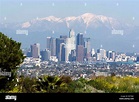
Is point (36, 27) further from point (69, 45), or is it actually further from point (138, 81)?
point (138, 81)

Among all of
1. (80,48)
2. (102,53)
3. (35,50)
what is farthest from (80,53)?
(35,50)

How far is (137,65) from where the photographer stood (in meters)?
6.40

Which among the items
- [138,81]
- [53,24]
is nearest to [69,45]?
[53,24]

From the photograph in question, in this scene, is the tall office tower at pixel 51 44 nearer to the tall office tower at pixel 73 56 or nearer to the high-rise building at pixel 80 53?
the tall office tower at pixel 73 56

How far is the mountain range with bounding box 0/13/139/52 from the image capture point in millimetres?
6305

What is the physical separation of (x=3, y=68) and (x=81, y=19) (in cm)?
183

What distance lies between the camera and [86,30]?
688 centimetres

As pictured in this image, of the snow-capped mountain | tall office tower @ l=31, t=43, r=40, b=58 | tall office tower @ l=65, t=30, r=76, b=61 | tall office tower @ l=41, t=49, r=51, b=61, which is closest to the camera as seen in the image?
the snow-capped mountain

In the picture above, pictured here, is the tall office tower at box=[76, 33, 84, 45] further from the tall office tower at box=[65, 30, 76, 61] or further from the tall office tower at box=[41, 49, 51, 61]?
the tall office tower at box=[41, 49, 51, 61]

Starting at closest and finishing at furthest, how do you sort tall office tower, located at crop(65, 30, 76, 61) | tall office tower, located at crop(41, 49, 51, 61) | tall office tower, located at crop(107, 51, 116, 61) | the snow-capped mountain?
the snow-capped mountain
tall office tower, located at crop(107, 51, 116, 61)
tall office tower, located at crop(41, 49, 51, 61)
tall office tower, located at crop(65, 30, 76, 61)

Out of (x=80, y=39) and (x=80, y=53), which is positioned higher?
(x=80, y=39)
